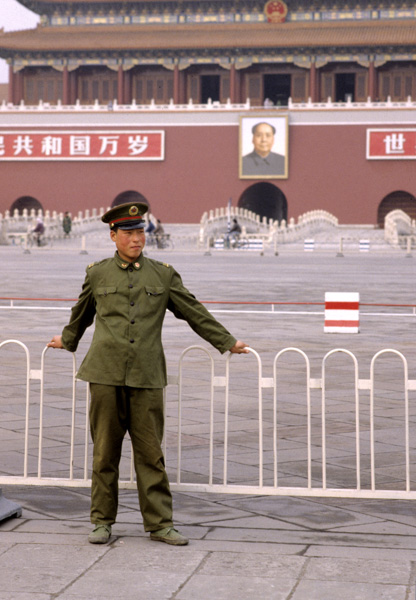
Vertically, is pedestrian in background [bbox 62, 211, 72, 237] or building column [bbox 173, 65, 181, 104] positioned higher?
building column [bbox 173, 65, 181, 104]

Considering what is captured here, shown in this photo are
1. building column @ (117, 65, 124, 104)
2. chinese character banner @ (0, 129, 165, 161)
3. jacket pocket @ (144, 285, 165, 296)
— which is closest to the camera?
jacket pocket @ (144, 285, 165, 296)

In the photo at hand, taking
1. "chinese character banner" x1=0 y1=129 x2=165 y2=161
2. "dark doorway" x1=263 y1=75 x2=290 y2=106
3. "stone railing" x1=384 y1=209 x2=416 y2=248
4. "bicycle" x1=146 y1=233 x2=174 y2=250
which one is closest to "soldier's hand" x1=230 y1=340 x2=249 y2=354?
"bicycle" x1=146 y1=233 x2=174 y2=250

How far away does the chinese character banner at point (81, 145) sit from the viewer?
39.6 m

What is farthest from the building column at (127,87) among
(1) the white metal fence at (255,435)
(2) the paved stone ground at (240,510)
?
(1) the white metal fence at (255,435)

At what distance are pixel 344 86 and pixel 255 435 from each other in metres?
37.5

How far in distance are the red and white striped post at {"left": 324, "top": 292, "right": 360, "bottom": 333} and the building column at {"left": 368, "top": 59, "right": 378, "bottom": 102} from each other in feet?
100

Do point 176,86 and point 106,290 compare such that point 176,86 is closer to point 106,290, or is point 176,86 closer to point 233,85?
point 233,85

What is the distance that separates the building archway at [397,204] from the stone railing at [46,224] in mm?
10500

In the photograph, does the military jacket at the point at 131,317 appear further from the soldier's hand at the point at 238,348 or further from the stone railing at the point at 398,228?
the stone railing at the point at 398,228

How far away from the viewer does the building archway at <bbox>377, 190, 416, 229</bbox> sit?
3872 cm

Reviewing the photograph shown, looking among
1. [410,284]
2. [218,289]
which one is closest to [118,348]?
[218,289]

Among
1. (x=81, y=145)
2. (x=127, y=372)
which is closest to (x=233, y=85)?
(x=81, y=145)

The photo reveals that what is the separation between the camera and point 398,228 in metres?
35.3

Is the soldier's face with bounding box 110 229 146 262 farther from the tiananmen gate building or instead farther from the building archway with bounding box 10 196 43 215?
the building archway with bounding box 10 196 43 215
